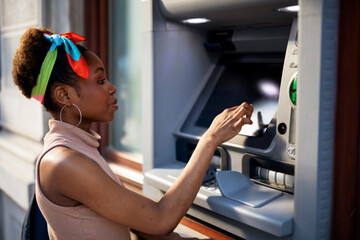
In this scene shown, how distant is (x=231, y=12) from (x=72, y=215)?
0.88 m

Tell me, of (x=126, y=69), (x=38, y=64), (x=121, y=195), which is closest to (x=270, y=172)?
(x=121, y=195)

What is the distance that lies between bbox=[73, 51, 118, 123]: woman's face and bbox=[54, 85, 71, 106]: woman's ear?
3 centimetres

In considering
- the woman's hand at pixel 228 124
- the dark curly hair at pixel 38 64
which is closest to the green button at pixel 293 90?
the woman's hand at pixel 228 124

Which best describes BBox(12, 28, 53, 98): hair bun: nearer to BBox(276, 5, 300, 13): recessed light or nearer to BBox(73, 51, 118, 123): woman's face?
BBox(73, 51, 118, 123): woman's face

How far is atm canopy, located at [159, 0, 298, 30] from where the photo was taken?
1.26 metres

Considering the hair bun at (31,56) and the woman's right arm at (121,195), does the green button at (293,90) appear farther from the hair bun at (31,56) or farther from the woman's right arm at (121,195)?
the hair bun at (31,56)

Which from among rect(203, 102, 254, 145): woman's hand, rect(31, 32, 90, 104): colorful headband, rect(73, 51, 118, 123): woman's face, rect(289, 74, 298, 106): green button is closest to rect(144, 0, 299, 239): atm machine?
rect(289, 74, 298, 106): green button

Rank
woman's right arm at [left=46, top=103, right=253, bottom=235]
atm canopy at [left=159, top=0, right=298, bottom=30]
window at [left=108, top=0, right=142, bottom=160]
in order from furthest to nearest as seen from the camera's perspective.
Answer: window at [left=108, top=0, right=142, bottom=160], atm canopy at [left=159, top=0, right=298, bottom=30], woman's right arm at [left=46, top=103, right=253, bottom=235]

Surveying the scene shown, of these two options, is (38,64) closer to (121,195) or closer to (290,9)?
(121,195)

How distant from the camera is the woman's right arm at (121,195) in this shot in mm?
1150

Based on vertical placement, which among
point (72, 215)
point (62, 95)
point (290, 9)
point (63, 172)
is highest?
point (290, 9)

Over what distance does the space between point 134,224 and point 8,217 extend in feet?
10.8

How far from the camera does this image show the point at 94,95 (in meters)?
1.32

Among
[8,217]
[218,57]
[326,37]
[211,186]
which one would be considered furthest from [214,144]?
[8,217]
